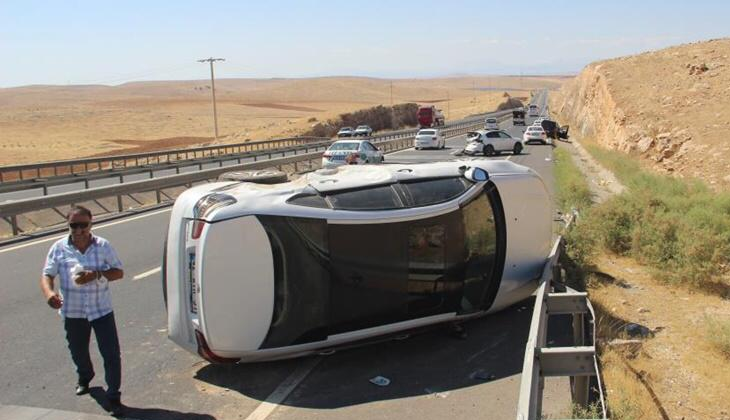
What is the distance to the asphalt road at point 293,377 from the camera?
19.3 ft

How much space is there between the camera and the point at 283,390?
20.6ft

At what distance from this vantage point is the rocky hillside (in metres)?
24.2

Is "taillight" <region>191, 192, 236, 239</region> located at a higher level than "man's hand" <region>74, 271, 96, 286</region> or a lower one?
higher

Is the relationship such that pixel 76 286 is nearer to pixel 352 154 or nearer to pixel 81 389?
pixel 81 389

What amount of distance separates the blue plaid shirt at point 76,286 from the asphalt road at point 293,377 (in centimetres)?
88

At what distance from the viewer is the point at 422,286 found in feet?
22.9

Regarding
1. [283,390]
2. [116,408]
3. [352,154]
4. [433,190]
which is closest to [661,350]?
[433,190]

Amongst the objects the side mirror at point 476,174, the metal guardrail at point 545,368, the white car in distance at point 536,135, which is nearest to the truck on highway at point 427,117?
the white car in distance at point 536,135

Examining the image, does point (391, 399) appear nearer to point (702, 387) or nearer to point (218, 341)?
point (218, 341)

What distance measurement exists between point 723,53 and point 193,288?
4204 centimetres

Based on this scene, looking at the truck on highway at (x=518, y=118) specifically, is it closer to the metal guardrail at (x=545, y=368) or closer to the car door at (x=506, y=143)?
the car door at (x=506, y=143)

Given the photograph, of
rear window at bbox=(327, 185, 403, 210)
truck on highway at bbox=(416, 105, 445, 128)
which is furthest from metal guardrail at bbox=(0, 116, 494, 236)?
truck on highway at bbox=(416, 105, 445, 128)

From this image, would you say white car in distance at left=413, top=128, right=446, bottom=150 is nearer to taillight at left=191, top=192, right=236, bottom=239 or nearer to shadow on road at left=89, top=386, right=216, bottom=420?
taillight at left=191, top=192, right=236, bottom=239

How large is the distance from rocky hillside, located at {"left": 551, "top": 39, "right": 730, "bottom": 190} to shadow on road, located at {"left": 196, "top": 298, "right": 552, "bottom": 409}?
15.0 meters
